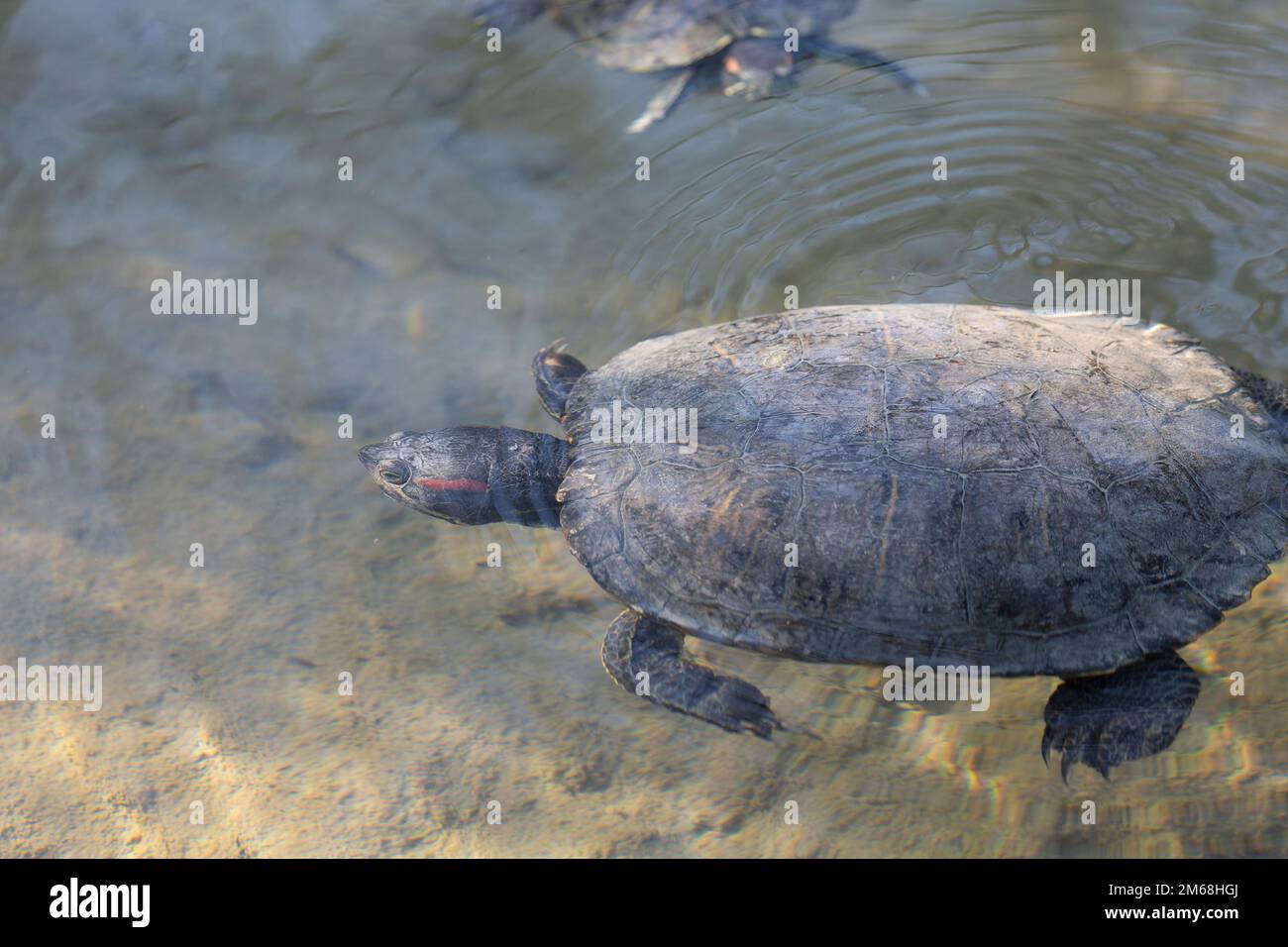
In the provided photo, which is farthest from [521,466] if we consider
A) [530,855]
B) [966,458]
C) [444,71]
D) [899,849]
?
[444,71]

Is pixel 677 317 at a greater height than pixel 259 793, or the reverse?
pixel 677 317

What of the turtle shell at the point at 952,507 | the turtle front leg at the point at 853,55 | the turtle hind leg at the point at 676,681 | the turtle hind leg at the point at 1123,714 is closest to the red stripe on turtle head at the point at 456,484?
the turtle shell at the point at 952,507

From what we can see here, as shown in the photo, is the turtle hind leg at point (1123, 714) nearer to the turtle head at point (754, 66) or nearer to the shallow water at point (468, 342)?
the shallow water at point (468, 342)

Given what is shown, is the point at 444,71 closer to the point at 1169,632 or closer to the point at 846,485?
the point at 846,485

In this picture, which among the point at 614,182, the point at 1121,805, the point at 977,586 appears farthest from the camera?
the point at 614,182

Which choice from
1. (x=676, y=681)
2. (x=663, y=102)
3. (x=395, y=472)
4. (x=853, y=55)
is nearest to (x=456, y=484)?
(x=395, y=472)

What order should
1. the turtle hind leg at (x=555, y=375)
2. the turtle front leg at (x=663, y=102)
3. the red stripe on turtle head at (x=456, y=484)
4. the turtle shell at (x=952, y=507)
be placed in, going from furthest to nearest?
the turtle front leg at (x=663, y=102) < the turtle hind leg at (x=555, y=375) < the red stripe on turtle head at (x=456, y=484) < the turtle shell at (x=952, y=507)
